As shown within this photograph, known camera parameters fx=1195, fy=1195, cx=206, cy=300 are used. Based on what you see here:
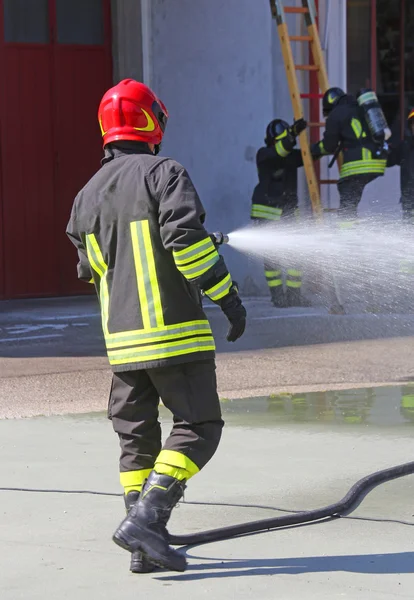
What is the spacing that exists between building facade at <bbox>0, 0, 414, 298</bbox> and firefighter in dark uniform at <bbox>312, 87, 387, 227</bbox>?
1160mm

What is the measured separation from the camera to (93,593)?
3.69 metres

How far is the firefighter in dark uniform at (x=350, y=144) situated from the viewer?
35.9ft

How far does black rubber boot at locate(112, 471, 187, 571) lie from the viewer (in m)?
3.87

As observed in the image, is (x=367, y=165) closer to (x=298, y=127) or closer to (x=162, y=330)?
(x=298, y=127)

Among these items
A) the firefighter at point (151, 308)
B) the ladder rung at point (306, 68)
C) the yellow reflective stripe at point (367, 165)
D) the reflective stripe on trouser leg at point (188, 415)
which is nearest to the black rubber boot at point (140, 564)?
the firefighter at point (151, 308)

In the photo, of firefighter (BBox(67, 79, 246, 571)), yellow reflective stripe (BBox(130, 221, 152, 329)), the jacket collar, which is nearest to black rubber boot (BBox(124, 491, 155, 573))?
firefighter (BBox(67, 79, 246, 571))

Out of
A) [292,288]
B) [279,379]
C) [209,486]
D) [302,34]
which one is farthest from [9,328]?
[209,486]

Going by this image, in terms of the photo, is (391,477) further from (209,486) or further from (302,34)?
(302,34)

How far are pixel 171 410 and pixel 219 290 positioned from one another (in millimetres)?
451

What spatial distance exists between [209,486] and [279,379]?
2.68 m

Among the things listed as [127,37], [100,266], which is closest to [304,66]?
[127,37]

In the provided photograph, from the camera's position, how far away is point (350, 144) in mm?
11031

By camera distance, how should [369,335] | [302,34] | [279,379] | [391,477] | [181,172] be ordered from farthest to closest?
[302,34] < [369,335] < [279,379] < [391,477] < [181,172]

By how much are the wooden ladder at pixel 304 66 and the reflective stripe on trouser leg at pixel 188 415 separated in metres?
7.52
